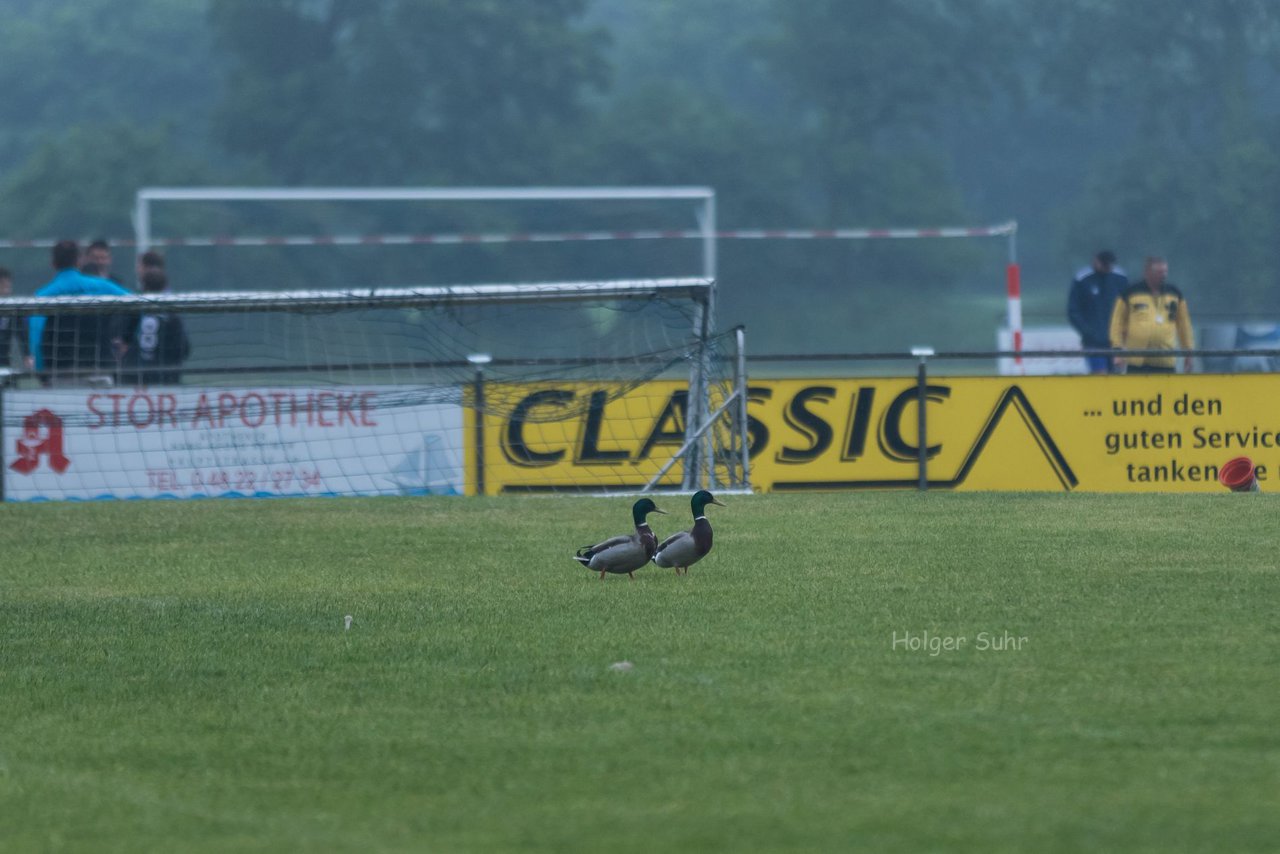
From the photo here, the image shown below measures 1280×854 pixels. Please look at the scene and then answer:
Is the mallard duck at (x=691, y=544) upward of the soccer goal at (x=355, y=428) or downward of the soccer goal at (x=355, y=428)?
downward

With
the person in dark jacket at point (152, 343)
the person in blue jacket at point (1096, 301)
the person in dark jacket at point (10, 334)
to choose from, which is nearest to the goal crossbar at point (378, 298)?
the person in dark jacket at point (10, 334)

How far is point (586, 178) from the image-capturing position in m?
58.4

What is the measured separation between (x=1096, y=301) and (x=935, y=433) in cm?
601

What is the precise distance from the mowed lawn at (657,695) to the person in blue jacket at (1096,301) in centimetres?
977

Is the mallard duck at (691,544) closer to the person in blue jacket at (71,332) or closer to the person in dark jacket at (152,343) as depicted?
the person in blue jacket at (71,332)

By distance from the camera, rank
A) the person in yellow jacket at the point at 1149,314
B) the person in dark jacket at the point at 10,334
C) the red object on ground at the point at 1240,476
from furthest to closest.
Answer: the person in yellow jacket at the point at 1149,314
the person in dark jacket at the point at 10,334
the red object on ground at the point at 1240,476

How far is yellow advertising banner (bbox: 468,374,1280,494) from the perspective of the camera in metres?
16.8

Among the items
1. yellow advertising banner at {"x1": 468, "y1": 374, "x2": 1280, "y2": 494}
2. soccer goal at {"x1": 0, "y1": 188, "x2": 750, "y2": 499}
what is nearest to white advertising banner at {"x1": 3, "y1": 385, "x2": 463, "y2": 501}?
soccer goal at {"x1": 0, "y1": 188, "x2": 750, "y2": 499}

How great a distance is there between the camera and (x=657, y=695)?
287 inches

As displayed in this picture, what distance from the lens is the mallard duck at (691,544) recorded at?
1021cm

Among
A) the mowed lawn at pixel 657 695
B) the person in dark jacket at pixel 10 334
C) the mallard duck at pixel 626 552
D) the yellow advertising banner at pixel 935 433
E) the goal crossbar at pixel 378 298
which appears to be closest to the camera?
the mowed lawn at pixel 657 695

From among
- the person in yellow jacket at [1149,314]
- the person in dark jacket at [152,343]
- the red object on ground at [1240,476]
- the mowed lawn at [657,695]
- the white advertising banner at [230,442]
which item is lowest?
the mowed lawn at [657,695]

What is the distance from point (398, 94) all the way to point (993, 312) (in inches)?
750

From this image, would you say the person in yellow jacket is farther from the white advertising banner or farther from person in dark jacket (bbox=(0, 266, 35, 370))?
person in dark jacket (bbox=(0, 266, 35, 370))
